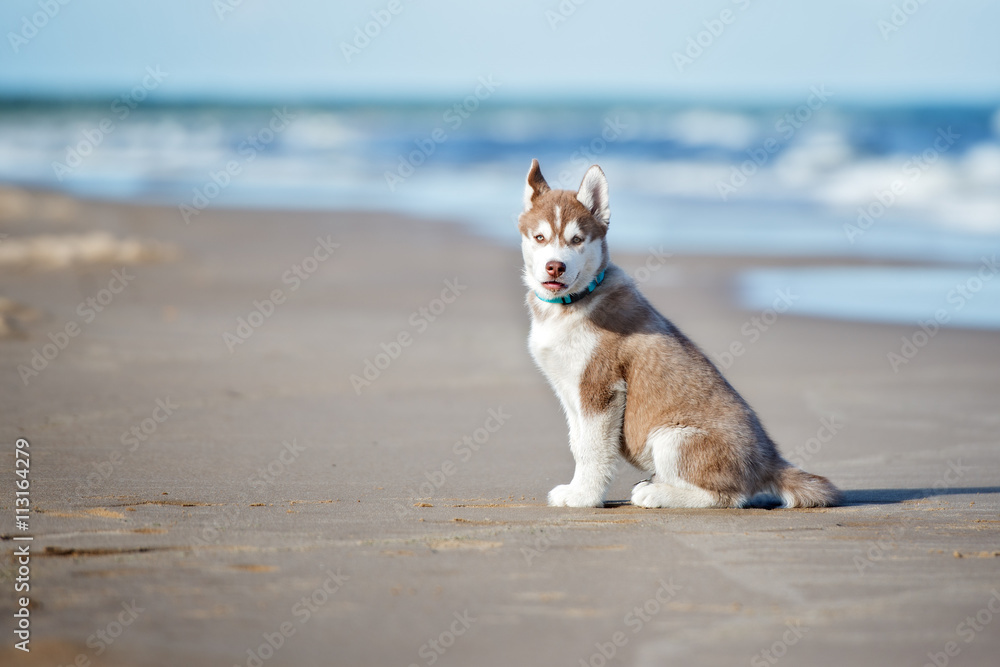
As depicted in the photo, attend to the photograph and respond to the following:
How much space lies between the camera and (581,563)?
165 inches

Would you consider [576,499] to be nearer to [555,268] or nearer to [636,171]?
[555,268]

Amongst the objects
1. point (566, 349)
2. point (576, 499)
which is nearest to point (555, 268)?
point (566, 349)

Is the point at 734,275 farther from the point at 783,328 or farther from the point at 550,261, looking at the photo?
the point at 550,261

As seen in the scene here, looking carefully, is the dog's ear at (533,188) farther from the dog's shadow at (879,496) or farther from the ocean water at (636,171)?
the ocean water at (636,171)

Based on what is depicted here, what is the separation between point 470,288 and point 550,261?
7.99 m

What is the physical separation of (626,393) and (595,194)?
3.58 ft

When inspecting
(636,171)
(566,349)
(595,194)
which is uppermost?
(636,171)

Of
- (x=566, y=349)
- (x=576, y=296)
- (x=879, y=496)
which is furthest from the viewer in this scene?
(x=879, y=496)

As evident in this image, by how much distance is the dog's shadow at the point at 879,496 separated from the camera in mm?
5332

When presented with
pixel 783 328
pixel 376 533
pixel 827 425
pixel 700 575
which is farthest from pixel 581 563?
pixel 783 328

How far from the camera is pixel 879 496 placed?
5641 millimetres

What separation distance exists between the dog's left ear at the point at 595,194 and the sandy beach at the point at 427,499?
Answer: 159cm

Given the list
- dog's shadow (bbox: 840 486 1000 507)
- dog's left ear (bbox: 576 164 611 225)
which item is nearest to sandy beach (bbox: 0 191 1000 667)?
dog's shadow (bbox: 840 486 1000 507)

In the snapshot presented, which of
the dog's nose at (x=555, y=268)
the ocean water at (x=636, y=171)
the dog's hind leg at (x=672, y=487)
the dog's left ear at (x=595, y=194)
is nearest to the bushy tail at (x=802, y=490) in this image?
the dog's hind leg at (x=672, y=487)
